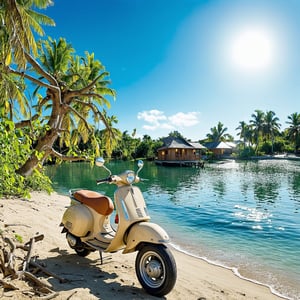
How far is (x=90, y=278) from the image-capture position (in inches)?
113

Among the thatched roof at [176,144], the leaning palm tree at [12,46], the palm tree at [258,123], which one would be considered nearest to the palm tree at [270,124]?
the palm tree at [258,123]

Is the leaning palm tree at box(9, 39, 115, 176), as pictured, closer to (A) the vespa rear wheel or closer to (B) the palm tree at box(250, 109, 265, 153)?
(A) the vespa rear wheel

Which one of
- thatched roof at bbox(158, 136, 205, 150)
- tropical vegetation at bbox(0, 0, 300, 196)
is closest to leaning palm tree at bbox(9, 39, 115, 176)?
tropical vegetation at bbox(0, 0, 300, 196)

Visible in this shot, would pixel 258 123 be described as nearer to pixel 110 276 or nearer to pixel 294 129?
pixel 294 129

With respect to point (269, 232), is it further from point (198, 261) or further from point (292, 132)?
point (292, 132)

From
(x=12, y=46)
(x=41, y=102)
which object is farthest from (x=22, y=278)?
(x=41, y=102)

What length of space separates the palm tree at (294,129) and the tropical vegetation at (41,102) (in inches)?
1185

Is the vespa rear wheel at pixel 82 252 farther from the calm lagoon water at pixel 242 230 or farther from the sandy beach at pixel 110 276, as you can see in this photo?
the calm lagoon water at pixel 242 230

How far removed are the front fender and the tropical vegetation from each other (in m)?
1.32

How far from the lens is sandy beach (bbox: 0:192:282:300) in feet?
8.42

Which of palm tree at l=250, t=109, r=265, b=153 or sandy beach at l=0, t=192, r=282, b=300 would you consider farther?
palm tree at l=250, t=109, r=265, b=153

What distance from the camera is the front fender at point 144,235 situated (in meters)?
2.63

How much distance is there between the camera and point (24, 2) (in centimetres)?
1034

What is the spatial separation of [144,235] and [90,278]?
855 mm
